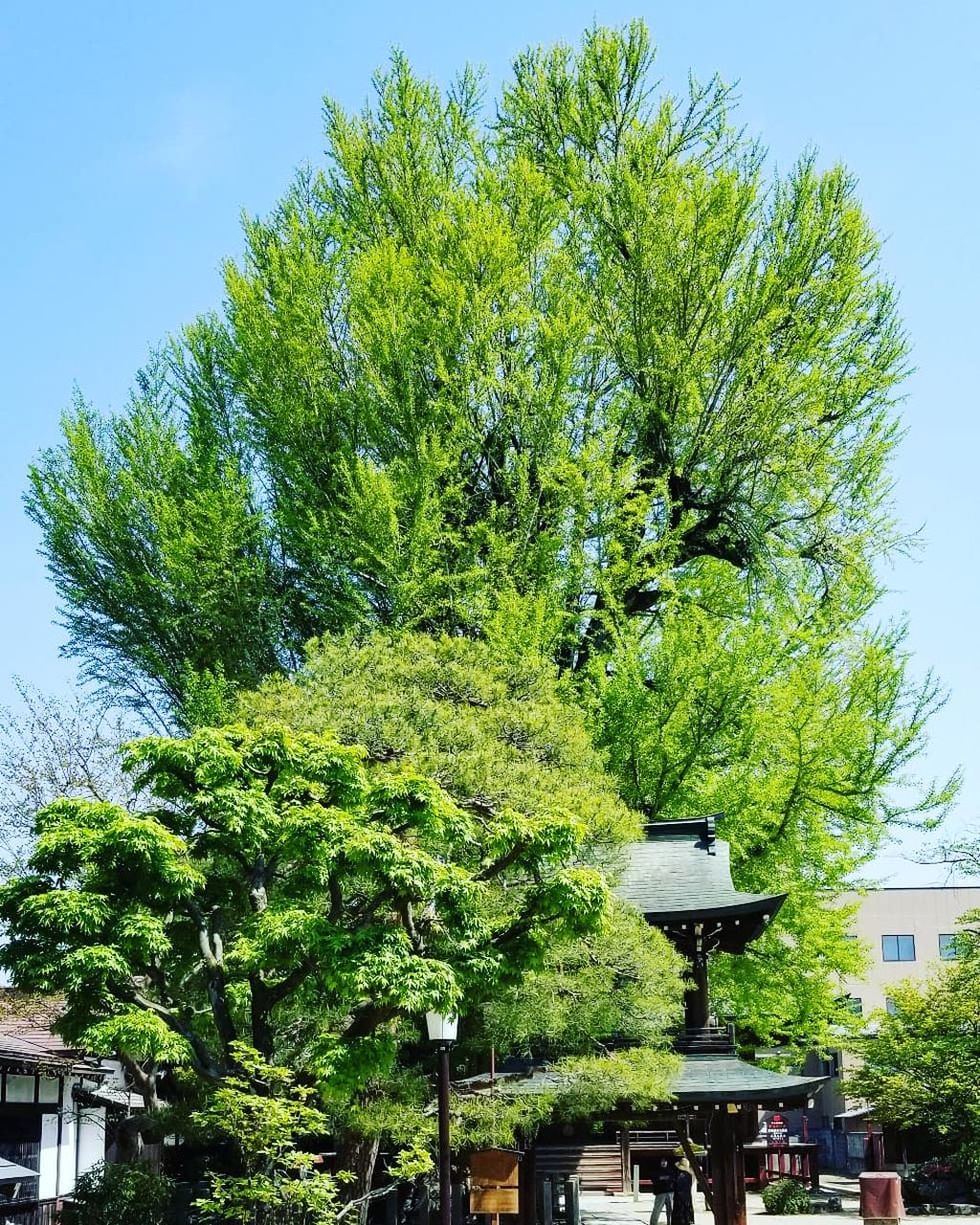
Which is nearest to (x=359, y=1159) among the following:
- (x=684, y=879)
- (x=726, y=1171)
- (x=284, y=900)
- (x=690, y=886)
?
(x=284, y=900)

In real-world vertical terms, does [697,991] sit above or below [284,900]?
below

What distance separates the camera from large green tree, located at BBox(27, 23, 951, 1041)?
2756 centimetres

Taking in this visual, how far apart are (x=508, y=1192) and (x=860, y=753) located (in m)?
13.2

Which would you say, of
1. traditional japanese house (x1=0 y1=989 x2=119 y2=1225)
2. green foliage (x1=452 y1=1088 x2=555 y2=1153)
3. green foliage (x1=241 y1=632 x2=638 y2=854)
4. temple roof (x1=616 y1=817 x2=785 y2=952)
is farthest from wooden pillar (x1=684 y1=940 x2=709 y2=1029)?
traditional japanese house (x1=0 y1=989 x2=119 y2=1225)

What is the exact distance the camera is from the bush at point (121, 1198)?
19781 mm

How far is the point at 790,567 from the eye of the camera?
31266 mm

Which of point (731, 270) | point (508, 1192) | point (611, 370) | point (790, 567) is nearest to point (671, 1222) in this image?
point (508, 1192)

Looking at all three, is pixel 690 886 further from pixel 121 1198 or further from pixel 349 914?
pixel 121 1198

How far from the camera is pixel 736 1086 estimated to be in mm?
20109

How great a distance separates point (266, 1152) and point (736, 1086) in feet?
26.5

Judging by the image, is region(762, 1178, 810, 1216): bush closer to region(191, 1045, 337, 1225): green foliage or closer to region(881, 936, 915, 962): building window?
region(191, 1045, 337, 1225): green foliage

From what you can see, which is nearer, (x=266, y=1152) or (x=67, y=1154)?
(x=266, y=1152)

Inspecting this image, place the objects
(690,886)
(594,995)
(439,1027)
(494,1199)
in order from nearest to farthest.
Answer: (439,1027) → (494,1199) → (594,995) → (690,886)

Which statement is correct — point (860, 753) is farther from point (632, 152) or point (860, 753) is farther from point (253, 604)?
point (632, 152)
